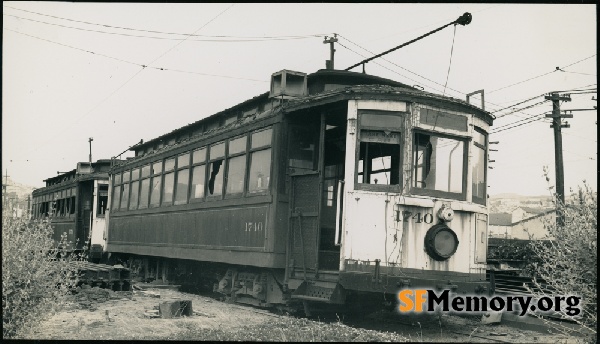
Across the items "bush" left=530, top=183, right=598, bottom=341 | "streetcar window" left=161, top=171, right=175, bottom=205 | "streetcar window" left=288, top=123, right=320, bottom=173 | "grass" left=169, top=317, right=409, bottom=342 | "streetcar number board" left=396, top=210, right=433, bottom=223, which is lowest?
"grass" left=169, top=317, right=409, bottom=342

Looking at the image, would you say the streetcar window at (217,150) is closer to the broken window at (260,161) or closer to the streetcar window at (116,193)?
the broken window at (260,161)

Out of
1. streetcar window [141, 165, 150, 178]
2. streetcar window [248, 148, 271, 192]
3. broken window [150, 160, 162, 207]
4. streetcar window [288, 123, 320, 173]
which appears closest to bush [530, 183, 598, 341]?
streetcar window [288, 123, 320, 173]

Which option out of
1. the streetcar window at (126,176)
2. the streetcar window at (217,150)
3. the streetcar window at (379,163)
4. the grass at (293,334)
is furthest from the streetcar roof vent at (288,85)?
the streetcar window at (126,176)

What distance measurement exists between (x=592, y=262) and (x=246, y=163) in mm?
5698

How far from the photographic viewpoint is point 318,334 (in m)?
6.61

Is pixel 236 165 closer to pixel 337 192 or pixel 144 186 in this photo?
pixel 337 192

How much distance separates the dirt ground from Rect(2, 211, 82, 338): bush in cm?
23

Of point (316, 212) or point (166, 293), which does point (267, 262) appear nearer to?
point (316, 212)

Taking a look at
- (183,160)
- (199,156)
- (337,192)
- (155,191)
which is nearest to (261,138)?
(337,192)

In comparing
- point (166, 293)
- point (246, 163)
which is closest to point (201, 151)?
point (246, 163)

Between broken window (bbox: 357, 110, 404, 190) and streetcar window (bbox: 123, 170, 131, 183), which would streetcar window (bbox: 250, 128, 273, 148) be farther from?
streetcar window (bbox: 123, 170, 131, 183)

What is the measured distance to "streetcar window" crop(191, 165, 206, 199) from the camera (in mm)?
11727

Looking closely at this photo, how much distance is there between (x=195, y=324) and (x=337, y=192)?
2.95 metres

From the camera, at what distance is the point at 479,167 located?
872 centimetres
